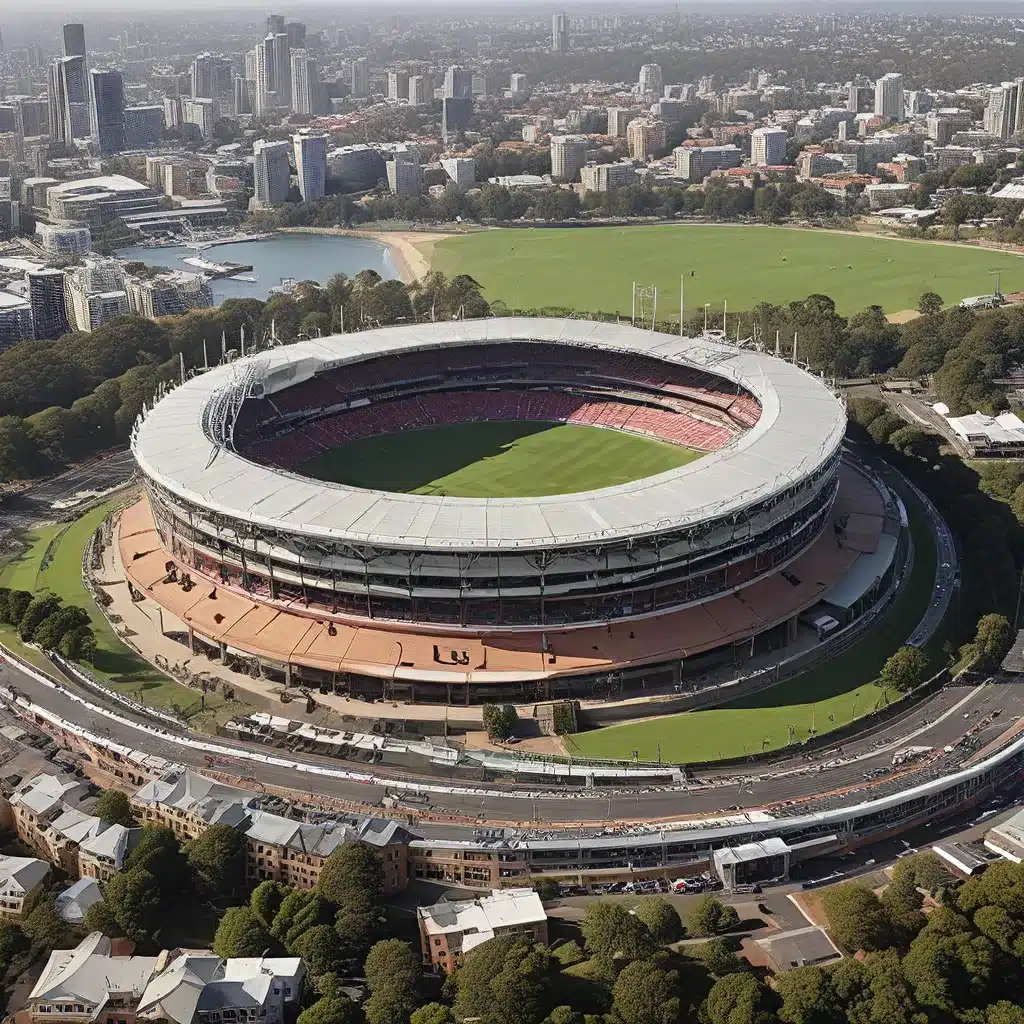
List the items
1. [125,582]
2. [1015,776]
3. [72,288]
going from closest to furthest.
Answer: [1015,776] < [125,582] < [72,288]

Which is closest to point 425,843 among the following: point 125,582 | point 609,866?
point 609,866

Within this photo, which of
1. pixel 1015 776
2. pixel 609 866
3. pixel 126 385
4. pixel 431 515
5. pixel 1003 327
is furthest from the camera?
pixel 1003 327

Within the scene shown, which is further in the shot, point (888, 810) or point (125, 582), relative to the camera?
point (125, 582)

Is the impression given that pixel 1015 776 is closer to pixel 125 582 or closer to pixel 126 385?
pixel 125 582

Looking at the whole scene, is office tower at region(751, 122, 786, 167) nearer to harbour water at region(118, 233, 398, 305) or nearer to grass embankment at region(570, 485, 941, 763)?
harbour water at region(118, 233, 398, 305)

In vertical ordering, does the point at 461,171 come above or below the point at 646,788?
above

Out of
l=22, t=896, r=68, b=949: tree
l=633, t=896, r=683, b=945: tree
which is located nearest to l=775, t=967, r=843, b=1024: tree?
l=633, t=896, r=683, b=945: tree

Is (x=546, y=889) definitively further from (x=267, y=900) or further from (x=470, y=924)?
(x=267, y=900)

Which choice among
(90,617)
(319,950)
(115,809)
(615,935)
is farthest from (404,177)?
(615,935)
